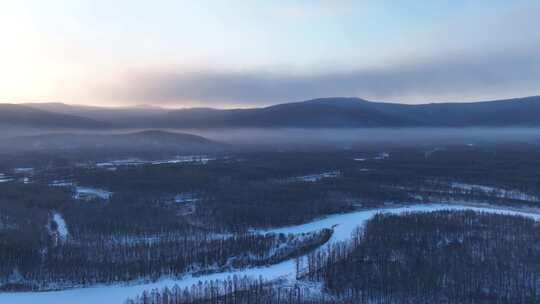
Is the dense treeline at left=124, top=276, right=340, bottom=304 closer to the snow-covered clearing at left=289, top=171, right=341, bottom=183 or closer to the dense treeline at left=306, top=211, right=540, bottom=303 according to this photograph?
the dense treeline at left=306, top=211, right=540, bottom=303

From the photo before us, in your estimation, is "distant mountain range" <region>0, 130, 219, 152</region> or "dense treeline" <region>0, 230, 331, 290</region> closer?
"dense treeline" <region>0, 230, 331, 290</region>

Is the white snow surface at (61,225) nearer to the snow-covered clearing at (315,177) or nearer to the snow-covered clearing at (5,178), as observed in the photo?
the snow-covered clearing at (5,178)

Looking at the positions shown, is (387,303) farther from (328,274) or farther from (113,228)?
(113,228)

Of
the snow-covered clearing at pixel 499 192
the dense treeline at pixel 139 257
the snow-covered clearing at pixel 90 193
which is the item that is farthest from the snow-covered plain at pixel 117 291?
the snow-covered clearing at pixel 90 193

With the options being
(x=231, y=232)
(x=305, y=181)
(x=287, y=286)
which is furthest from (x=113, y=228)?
(x=305, y=181)

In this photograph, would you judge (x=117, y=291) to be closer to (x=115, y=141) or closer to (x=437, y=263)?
(x=437, y=263)

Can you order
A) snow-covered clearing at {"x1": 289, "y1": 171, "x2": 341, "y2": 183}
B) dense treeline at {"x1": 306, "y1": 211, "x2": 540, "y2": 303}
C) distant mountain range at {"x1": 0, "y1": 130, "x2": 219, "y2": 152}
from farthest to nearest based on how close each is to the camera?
distant mountain range at {"x1": 0, "y1": 130, "x2": 219, "y2": 152} → snow-covered clearing at {"x1": 289, "y1": 171, "x2": 341, "y2": 183} → dense treeline at {"x1": 306, "y1": 211, "x2": 540, "y2": 303}

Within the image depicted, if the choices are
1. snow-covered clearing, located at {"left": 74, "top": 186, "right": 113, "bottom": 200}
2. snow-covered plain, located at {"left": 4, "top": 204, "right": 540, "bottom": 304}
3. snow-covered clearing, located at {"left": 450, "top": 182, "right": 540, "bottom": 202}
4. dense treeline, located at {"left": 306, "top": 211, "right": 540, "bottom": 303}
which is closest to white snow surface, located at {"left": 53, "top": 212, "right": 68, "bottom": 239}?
snow-covered clearing, located at {"left": 74, "top": 186, "right": 113, "bottom": 200}

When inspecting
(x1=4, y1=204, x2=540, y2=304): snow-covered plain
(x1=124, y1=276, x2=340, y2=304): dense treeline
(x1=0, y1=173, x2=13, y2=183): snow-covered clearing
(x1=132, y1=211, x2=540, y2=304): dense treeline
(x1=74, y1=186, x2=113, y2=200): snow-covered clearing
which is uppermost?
(x1=0, y1=173, x2=13, y2=183): snow-covered clearing

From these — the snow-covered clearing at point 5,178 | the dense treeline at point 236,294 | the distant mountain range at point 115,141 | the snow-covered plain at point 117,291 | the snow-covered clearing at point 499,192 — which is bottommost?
the snow-covered plain at point 117,291
